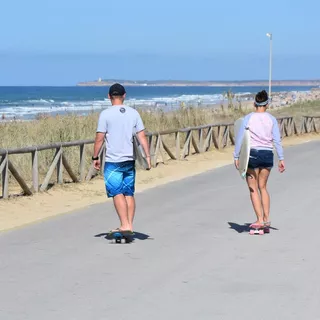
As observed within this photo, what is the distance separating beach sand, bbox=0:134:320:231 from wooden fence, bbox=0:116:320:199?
23 cm

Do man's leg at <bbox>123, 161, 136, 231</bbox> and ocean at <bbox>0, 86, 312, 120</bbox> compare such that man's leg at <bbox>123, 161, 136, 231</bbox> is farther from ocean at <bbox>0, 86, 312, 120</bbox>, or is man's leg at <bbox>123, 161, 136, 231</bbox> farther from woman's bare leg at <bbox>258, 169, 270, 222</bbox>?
ocean at <bbox>0, 86, 312, 120</bbox>

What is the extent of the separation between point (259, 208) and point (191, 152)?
1415 cm

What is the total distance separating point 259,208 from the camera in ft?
35.3

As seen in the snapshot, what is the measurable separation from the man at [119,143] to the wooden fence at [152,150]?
0.99ft

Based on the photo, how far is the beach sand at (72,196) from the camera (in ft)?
42.0

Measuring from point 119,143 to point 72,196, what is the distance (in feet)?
18.1

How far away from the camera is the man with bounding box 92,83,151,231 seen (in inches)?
390

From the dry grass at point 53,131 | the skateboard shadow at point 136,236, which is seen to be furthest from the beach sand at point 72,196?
the skateboard shadow at point 136,236

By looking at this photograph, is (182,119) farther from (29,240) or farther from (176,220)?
(29,240)

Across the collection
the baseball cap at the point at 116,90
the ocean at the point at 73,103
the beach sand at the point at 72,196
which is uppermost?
the baseball cap at the point at 116,90

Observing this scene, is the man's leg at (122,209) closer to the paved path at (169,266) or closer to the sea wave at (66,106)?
the paved path at (169,266)

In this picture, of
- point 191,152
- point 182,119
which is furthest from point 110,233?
point 182,119

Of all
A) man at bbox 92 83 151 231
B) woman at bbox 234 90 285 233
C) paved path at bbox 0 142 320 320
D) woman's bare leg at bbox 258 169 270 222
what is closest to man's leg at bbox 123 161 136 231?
man at bbox 92 83 151 231

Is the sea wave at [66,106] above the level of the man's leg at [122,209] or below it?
below
